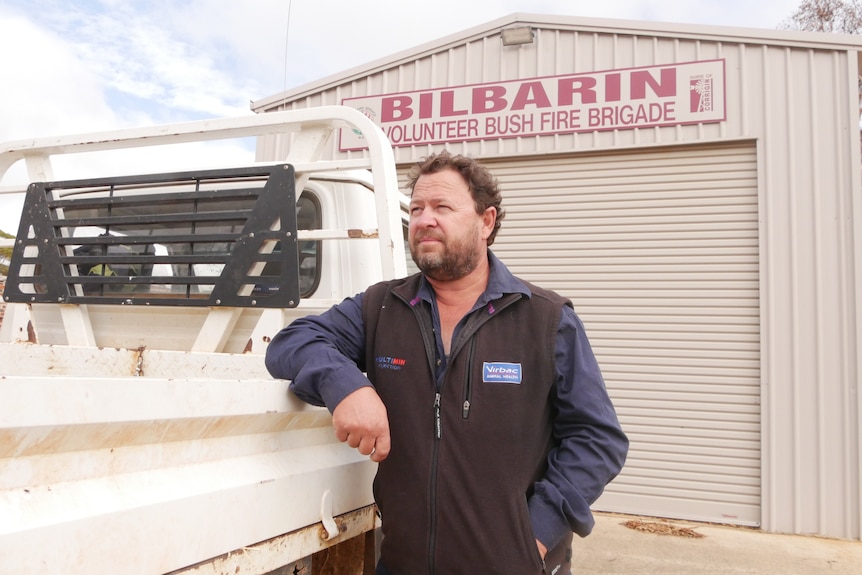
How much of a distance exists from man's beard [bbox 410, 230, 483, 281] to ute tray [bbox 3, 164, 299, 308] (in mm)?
680

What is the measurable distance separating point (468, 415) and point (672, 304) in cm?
505

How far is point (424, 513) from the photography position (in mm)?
1733

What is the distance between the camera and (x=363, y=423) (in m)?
1.62

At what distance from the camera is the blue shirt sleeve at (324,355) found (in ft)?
5.49

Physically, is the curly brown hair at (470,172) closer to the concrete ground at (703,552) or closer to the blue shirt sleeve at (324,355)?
the blue shirt sleeve at (324,355)

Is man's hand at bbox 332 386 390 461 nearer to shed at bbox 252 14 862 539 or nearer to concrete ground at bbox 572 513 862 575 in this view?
concrete ground at bbox 572 513 862 575

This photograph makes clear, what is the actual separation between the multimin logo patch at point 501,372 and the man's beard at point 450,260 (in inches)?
13.5

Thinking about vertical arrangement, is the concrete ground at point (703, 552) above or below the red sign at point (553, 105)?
below

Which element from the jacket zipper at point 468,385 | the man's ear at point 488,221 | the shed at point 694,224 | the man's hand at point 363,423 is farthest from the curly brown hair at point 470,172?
the shed at point 694,224

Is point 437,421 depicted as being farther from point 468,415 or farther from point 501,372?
point 501,372

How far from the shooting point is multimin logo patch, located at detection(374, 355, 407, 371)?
185cm

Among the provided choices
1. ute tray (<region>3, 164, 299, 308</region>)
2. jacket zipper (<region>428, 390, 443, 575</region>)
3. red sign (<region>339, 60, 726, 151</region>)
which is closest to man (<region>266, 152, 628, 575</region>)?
jacket zipper (<region>428, 390, 443, 575</region>)

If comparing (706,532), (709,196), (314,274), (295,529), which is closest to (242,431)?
(295,529)

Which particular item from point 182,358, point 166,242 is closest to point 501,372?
point 182,358
